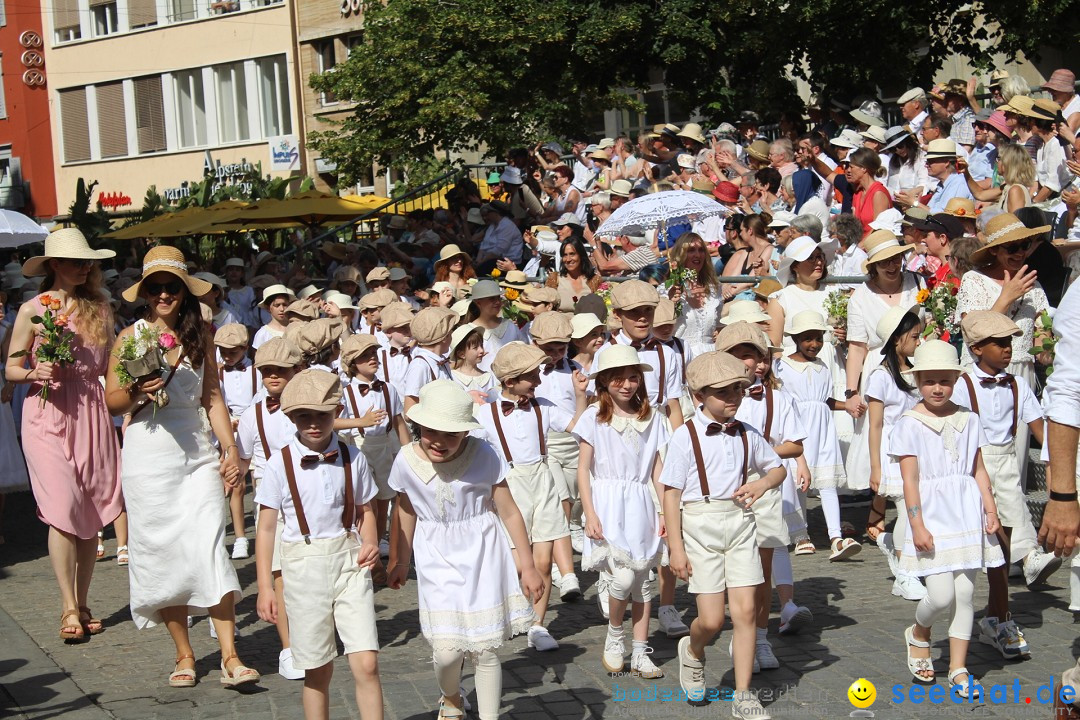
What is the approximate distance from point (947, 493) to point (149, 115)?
42906 mm

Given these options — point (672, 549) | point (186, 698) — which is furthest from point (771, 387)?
point (186, 698)

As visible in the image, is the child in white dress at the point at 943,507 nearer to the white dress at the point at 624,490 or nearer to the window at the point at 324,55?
the white dress at the point at 624,490

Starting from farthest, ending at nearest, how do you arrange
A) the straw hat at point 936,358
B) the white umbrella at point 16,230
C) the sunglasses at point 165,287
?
1. the white umbrella at point 16,230
2. the sunglasses at point 165,287
3. the straw hat at point 936,358

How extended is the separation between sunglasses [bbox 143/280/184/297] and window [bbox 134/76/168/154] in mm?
40296

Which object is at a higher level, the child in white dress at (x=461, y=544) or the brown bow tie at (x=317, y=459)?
the brown bow tie at (x=317, y=459)

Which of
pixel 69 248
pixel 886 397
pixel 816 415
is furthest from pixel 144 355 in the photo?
pixel 816 415

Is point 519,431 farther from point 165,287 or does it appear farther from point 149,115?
point 149,115

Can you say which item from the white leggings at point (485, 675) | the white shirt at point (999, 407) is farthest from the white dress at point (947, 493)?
the white leggings at point (485, 675)

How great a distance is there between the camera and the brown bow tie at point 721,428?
21.8 feet

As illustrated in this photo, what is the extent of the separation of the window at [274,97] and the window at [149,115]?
4.83 m

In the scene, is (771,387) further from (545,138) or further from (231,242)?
(231,242)

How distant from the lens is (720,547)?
259 inches

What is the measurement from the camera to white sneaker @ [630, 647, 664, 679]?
7.08 m

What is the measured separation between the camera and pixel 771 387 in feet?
26.0
